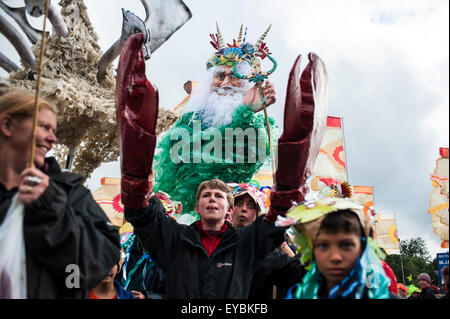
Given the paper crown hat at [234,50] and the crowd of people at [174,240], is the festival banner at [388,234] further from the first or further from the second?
the crowd of people at [174,240]

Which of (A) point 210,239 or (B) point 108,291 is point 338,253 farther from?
(B) point 108,291

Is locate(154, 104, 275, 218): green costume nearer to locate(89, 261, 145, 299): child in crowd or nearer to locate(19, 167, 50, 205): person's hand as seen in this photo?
locate(89, 261, 145, 299): child in crowd

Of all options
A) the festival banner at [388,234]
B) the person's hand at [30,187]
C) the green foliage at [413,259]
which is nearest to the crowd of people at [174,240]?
the person's hand at [30,187]

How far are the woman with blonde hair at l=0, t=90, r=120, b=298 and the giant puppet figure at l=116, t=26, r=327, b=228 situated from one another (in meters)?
0.36

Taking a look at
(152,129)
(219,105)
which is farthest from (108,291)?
(219,105)

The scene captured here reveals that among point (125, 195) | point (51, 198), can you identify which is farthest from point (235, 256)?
point (51, 198)

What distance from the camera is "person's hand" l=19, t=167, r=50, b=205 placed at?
140cm

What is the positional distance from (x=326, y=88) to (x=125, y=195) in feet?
4.22

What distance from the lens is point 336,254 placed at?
5.44 ft

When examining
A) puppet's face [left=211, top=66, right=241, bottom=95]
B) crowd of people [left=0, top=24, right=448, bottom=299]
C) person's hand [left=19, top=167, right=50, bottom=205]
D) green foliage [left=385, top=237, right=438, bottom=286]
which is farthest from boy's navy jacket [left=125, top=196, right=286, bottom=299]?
green foliage [left=385, top=237, right=438, bottom=286]

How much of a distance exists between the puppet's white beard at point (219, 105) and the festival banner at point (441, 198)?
7.53 feet

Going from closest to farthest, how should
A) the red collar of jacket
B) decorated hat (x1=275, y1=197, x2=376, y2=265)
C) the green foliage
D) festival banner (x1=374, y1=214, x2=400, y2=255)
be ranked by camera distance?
decorated hat (x1=275, y1=197, x2=376, y2=265), the red collar of jacket, festival banner (x1=374, y1=214, x2=400, y2=255), the green foliage

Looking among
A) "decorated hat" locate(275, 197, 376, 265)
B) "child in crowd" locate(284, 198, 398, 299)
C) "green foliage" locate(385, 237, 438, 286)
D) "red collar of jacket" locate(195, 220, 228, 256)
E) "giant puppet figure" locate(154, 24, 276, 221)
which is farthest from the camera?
"green foliage" locate(385, 237, 438, 286)

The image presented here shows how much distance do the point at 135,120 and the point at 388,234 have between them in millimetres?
10522
